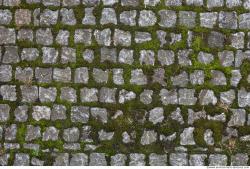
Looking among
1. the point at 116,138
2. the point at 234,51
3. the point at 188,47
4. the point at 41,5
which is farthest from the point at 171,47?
the point at 41,5

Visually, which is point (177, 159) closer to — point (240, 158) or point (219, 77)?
point (240, 158)

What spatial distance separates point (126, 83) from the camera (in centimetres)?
627

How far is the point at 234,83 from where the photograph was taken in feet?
20.4

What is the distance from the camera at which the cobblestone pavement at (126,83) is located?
6230mm

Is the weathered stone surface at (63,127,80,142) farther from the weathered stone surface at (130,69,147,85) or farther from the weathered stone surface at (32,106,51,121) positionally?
the weathered stone surface at (130,69,147,85)

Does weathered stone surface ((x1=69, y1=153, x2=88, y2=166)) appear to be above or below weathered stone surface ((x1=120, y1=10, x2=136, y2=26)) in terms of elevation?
below

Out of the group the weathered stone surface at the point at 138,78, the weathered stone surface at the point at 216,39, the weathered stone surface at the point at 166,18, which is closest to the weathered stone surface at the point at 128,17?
the weathered stone surface at the point at 166,18

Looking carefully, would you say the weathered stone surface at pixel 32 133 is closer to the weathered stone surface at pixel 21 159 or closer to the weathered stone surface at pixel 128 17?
the weathered stone surface at pixel 21 159

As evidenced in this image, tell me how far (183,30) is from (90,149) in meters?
1.86

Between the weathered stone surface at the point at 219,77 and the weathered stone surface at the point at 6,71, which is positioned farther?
the weathered stone surface at the point at 6,71

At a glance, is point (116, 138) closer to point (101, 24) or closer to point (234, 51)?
point (101, 24)

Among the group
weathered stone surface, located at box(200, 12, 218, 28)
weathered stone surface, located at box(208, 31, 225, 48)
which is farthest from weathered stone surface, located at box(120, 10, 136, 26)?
weathered stone surface, located at box(208, 31, 225, 48)

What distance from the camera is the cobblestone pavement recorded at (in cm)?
623

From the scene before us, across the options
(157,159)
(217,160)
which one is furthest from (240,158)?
(157,159)
